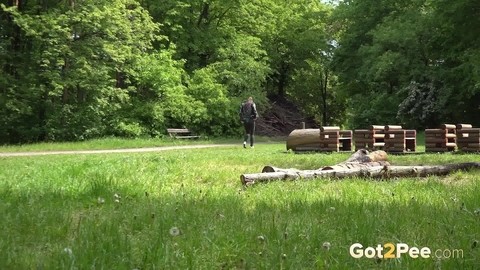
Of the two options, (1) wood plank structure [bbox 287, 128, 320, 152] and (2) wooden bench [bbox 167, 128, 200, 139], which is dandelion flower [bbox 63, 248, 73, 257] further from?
(2) wooden bench [bbox 167, 128, 200, 139]

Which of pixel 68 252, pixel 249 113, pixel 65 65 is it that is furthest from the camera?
pixel 65 65

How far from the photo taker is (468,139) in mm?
15461

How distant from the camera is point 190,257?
3.16m

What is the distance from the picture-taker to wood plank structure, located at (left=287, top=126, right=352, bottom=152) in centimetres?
1666

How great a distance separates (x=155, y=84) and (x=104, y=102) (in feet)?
13.6

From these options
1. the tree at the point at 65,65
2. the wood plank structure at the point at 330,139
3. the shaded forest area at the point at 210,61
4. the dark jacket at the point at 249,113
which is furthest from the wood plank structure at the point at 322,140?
the tree at the point at 65,65

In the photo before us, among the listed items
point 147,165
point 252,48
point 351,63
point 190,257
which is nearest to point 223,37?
point 252,48

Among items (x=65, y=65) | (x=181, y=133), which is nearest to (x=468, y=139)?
(x=181, y=133)

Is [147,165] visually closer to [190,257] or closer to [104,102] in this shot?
[190,257]

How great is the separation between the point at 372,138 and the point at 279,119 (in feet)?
82.2

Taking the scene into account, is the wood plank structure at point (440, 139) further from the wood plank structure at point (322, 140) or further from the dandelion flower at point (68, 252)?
the dandelion flower at point (68, 252)

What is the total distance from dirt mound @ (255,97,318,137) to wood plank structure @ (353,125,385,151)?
2022cm

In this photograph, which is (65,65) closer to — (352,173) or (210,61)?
(210,61)

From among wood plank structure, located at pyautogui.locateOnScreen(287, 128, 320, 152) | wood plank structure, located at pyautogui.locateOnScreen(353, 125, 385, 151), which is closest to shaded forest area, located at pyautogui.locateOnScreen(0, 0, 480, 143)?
wood plank structure, located at pyautogui.locateOnScreen(353, 125, 385, 151)
